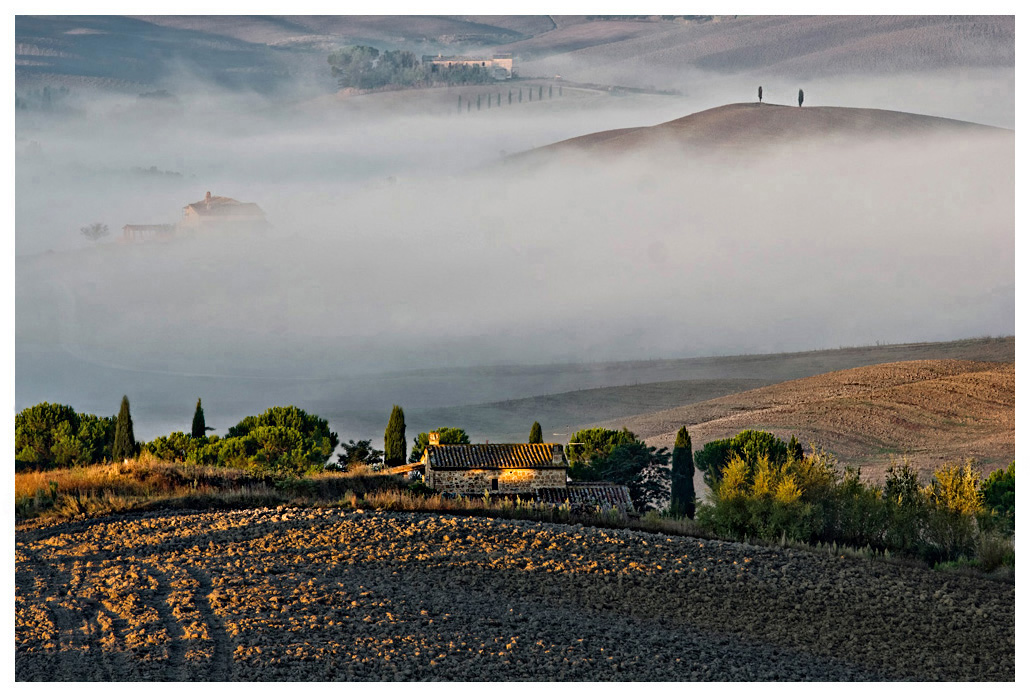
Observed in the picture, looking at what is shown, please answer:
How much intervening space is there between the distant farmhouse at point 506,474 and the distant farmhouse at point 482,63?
901 centimetres

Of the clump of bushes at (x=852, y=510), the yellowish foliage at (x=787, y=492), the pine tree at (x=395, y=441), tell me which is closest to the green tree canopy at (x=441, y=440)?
the pine tree at (x=395, y=441)

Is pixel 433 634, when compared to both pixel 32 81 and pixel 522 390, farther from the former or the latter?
pixel 522 390

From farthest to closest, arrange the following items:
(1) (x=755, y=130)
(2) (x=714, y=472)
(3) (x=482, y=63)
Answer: (1) (x=755, y=130) < (2) (x=714, y=472) < (3) (x=482, y=63)

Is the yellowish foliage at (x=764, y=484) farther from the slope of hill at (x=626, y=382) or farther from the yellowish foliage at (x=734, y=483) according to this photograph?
the slope of hill at (x=626, y=382)

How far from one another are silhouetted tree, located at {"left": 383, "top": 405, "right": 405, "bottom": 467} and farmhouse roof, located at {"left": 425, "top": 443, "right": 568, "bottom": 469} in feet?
20.4

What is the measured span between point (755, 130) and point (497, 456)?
65.8ft

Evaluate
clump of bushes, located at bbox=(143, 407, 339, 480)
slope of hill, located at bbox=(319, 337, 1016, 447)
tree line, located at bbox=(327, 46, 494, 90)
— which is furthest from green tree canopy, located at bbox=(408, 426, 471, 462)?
tree line, located at bbox=(327, 46, 494, 90)

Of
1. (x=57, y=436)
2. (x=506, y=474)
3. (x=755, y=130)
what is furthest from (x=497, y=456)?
(x=755, y=130)

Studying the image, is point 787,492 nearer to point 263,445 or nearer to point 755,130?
point 263,445

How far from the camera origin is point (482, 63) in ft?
66.7

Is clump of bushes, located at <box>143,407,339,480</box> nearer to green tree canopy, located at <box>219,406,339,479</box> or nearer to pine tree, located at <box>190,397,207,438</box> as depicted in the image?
green tree canopy, located at <box>219,406,339,479</box>

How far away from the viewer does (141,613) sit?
1024 cm

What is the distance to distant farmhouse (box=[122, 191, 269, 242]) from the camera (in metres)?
22.7
